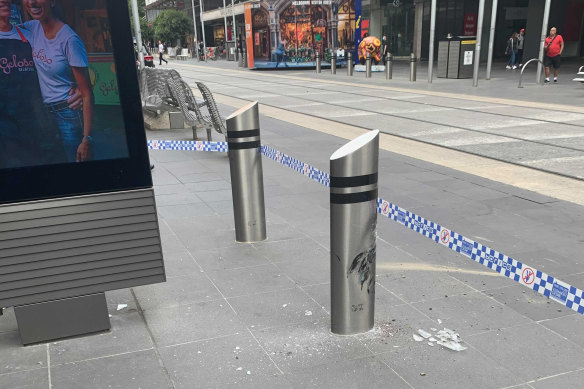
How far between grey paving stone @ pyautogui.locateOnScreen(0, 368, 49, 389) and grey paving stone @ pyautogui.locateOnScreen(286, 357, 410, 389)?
4.61 ft

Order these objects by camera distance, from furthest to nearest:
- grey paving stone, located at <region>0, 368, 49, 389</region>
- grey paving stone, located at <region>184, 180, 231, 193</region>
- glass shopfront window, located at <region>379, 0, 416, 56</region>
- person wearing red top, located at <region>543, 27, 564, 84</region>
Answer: glass shopfront window, located at <region>379, 0, 416, 56</region> < person wearing red top, located at <region>543, 27, 564, 84</region> < grey paving stone, located at <region>184, 180, 231, 193</region> < grey paving stone, located at <region>0, 368, 49, 389</region>

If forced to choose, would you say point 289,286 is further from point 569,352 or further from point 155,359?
point 569,352

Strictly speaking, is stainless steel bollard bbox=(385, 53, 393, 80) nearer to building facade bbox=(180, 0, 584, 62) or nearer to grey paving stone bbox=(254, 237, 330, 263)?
building facade bbox=(180, 0, 584, 62)

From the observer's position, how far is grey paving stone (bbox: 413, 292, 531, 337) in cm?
353

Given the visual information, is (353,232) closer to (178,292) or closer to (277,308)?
(277,308)

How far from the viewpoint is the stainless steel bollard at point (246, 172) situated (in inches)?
192

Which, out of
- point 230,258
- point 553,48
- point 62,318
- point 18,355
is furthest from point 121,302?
point 553,48

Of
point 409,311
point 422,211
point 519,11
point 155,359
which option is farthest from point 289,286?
point 519,11

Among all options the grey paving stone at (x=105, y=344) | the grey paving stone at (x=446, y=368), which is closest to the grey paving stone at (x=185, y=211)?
the grey paving stone at (x=105, y=344)

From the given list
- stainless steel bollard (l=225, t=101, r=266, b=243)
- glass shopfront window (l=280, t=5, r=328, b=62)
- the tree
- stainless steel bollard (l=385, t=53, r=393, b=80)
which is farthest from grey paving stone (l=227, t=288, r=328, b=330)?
the tree

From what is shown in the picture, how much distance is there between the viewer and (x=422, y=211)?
5.96m

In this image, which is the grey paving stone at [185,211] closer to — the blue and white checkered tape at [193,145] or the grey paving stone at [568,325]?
the blue and white checkered tape at [193,145]

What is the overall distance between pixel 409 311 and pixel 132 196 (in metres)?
2.08

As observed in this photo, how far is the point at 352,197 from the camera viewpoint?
321 centimetres
